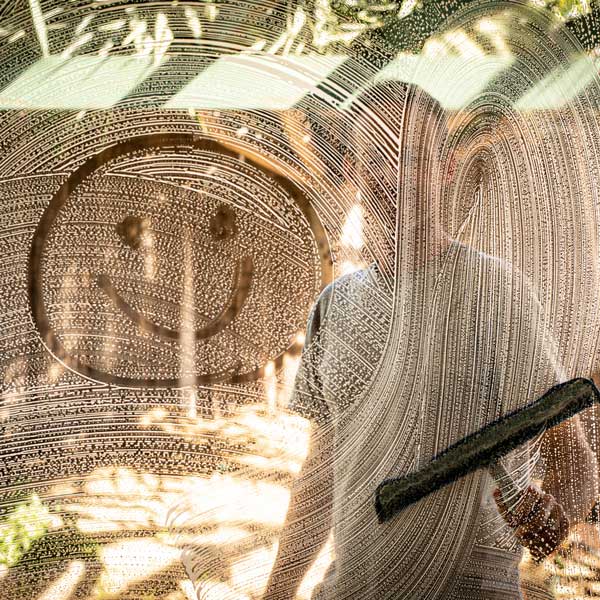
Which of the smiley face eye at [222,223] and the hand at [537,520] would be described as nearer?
the smiley face eye at [222,223]

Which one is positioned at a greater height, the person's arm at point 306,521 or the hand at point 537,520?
the person's arm at point 306,521

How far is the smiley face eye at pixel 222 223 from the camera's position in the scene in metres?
1.09

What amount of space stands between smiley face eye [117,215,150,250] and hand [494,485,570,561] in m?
0.83

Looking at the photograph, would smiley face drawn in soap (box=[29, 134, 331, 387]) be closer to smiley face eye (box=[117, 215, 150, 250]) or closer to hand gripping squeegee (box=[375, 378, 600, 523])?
smiley face eye (box=[117, 215, 150, 250])

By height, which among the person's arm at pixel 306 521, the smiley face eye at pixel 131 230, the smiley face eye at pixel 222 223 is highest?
the smiley face eye at pixel 131 230

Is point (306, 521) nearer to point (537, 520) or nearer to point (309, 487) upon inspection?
point (309, 487)

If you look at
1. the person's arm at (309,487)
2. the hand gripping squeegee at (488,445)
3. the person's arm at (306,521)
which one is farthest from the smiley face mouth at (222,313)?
the hand gripping squeegee at (488,445)

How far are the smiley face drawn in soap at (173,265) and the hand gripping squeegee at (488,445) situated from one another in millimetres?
347

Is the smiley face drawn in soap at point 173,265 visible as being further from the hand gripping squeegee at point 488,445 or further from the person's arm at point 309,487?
the hand gripping squeegee at point 488,445

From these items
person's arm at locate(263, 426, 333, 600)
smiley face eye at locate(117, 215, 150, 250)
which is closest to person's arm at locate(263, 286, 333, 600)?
person's arm at locate(263, 426, 333, 600)

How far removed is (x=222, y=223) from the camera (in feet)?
3.58

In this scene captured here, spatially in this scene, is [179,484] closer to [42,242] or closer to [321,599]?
[321,599]

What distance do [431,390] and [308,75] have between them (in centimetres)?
62

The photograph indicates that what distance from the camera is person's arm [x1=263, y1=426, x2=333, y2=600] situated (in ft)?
3.67
